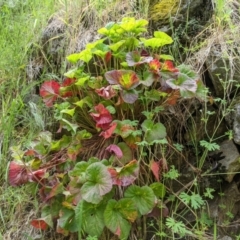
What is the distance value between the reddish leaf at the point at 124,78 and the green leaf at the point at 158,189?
1.36 ft

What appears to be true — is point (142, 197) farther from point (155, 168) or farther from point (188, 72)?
point (188, 72)

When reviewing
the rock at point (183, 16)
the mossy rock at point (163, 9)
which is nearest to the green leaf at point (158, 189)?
the rock at point (183, 16)

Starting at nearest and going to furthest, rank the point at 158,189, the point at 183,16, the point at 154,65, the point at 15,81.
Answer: the point at 158,189 → the point at 154,65 → the point at 183,16 → the point at 15,81

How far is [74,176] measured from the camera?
160cm

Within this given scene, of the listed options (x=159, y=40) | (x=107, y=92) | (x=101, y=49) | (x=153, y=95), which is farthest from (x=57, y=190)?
(x=159, y=40)

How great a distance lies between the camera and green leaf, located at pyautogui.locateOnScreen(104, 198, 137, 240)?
150 cm

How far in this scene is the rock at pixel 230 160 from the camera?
1.71 meters

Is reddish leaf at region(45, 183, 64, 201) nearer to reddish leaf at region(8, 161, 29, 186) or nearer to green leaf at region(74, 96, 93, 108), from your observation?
reddish leaf at region(8, 161, 29, 186)

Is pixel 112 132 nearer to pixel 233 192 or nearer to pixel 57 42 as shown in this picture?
pixel 233 192

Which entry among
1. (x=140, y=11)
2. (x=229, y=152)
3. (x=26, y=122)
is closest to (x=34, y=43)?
(x=26, y=122)

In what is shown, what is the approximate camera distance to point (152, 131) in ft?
5.49

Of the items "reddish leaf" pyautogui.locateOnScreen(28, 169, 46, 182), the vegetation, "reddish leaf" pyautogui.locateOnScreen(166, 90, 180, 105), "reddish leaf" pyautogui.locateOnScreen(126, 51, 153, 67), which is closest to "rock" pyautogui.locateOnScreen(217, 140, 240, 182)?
the vegetation

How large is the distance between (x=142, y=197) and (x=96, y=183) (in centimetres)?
19

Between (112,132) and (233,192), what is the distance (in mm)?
581
